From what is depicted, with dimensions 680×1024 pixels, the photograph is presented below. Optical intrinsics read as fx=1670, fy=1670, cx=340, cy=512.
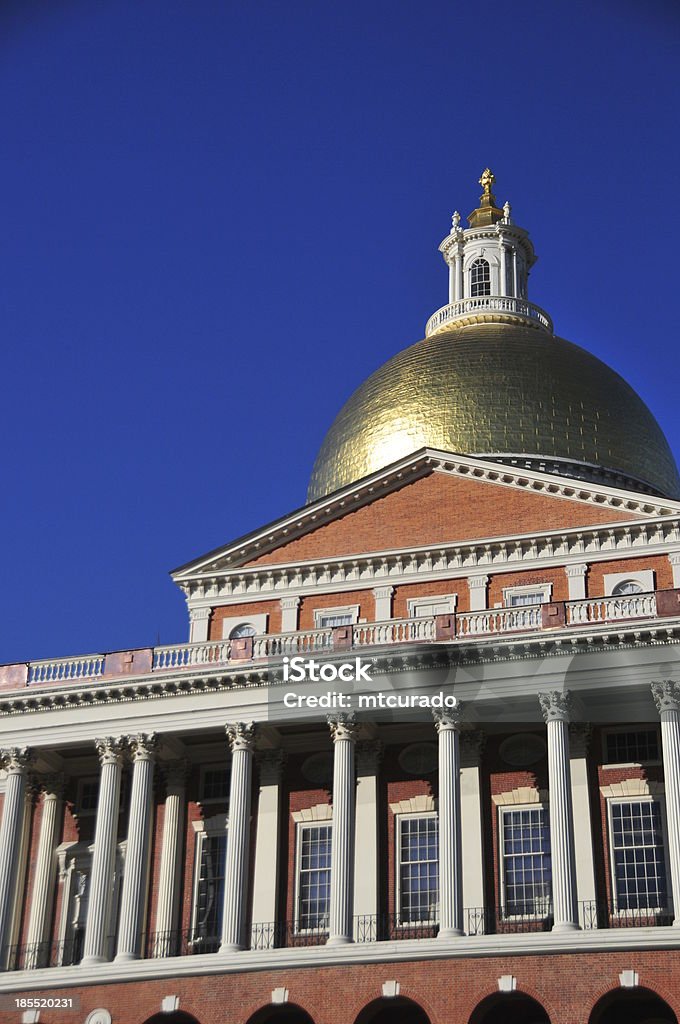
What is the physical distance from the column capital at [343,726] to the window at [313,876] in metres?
2.81

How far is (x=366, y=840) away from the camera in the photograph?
42812 mm

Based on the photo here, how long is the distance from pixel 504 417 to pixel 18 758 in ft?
62.0

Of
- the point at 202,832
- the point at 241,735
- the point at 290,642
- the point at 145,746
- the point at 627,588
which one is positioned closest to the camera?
the point at 241,735

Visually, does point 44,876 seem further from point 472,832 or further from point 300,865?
point 472,832

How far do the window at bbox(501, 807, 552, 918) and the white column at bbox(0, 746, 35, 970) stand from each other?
42.3 ft

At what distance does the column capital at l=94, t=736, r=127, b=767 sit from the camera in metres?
44.5

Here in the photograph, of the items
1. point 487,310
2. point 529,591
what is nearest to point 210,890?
point 529,591

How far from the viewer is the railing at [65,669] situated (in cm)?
4622

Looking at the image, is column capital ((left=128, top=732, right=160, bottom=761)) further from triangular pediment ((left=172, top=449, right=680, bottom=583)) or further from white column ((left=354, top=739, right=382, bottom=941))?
triangular pediment ((left=172, top=449, right=680, bottom=583))

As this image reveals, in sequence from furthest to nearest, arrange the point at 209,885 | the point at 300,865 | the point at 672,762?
the point at 209,885 < the point at 300,865 < the point at 672,762

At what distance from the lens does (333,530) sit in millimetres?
49906

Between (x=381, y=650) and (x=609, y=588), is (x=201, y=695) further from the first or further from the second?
(x=609, y=588)

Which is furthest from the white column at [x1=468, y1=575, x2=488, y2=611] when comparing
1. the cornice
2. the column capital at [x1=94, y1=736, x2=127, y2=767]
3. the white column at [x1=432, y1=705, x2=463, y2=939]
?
the column capital at [x1=94, y1=736, x2=127, y2=767]

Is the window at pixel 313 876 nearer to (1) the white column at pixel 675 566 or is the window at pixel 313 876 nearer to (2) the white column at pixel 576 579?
(2) the white column at pixel 576 579
